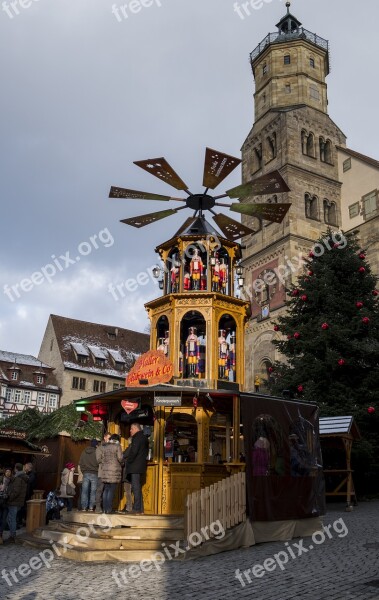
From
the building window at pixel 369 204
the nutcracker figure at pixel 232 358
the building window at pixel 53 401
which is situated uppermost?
the building window at pixel 369 204

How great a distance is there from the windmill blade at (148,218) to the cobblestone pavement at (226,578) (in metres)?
8.57

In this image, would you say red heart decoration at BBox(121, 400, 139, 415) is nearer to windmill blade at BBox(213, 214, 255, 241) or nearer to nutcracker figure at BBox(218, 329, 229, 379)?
nutcracker figure at BBox(218, 329, 229, 379)

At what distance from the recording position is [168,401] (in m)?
12.3

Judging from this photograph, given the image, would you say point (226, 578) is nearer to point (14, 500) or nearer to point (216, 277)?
point (14, 500)

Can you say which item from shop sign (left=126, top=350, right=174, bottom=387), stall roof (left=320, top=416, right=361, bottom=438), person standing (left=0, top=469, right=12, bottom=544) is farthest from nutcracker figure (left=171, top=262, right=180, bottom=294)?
person standing (left=0, top=469, right=12, bottom=544)

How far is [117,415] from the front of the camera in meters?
14.7

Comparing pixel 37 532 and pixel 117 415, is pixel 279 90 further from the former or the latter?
pixel 37 532

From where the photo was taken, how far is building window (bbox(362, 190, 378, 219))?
1452 inches

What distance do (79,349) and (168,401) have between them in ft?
132

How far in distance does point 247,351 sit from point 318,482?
2504 centimetres

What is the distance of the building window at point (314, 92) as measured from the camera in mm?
43531

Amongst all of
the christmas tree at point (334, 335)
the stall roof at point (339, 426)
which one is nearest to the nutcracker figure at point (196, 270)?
the stall roof at point (339, 426)

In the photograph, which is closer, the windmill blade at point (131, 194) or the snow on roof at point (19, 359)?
the windmill blade at point (131, 194)

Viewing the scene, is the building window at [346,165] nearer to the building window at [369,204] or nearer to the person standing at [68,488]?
the building window at [369,204]
